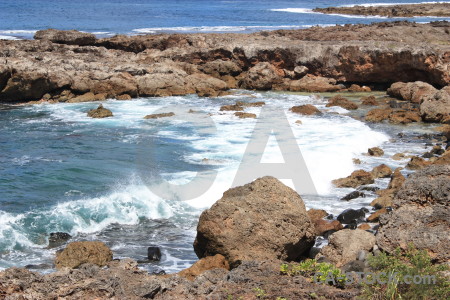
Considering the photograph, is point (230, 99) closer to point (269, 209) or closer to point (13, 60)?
point (13, 60)

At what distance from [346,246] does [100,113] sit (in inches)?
736

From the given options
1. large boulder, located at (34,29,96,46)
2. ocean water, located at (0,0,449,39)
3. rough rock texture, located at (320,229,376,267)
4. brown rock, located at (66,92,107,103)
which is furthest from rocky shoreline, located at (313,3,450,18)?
rough rock texture, located at (320,229,376,267)

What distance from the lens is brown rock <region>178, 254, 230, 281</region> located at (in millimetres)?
9077

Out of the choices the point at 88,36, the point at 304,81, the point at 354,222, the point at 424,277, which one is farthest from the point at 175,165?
the point at 88,36

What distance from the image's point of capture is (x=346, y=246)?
9.35 metres

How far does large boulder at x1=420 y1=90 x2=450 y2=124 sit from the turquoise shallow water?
5.81 feet

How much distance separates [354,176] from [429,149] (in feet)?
18.6

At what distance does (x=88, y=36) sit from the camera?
3788cm

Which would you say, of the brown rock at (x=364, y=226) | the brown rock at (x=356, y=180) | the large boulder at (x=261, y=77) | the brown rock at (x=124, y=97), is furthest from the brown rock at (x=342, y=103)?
the brown rock at (x=364, y=226)

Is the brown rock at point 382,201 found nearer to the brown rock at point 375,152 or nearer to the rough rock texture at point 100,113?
the brown rock at point 375,152

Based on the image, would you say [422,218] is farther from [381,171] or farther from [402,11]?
[402,11]

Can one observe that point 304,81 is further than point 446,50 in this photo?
Yes

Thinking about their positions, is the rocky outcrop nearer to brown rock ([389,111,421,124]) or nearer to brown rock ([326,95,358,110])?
brown rock ([326,95,358,110])

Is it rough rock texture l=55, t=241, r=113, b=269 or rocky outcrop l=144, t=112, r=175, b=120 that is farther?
rocky outcrop l=144, t=112, r=175, b=120
